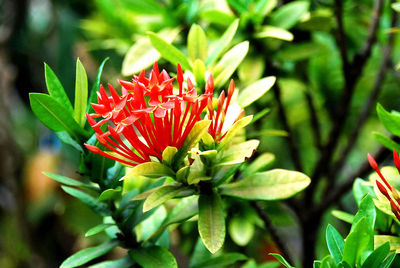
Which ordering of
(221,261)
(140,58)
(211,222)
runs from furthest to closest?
(140,58), (221,261), (211,222)

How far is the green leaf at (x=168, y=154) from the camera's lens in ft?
1.80

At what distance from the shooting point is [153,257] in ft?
2.09

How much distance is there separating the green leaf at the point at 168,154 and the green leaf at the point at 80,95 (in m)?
0.13

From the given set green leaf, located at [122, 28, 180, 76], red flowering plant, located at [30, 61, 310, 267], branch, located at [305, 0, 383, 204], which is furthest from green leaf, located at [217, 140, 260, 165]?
branch, located at [305, 0, 383, 204]

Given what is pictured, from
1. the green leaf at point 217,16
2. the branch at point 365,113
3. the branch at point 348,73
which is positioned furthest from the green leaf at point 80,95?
the branch at point 365,113

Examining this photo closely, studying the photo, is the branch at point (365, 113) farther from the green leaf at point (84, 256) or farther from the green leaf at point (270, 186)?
the green leaf at point (84, 256)

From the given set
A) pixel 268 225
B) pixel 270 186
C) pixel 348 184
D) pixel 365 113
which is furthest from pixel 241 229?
pixel 365 113

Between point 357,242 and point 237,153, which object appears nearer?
point 357,242

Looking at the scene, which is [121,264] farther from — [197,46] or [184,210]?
[197,46]

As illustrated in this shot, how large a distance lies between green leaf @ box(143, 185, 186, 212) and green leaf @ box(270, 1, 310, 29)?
36 cm

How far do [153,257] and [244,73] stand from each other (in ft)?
1.12

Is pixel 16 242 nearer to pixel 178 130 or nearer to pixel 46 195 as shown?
pixel 46 195

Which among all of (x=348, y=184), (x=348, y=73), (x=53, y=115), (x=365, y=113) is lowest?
(x=348, y=184)

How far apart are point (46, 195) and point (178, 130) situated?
5.93 ft
